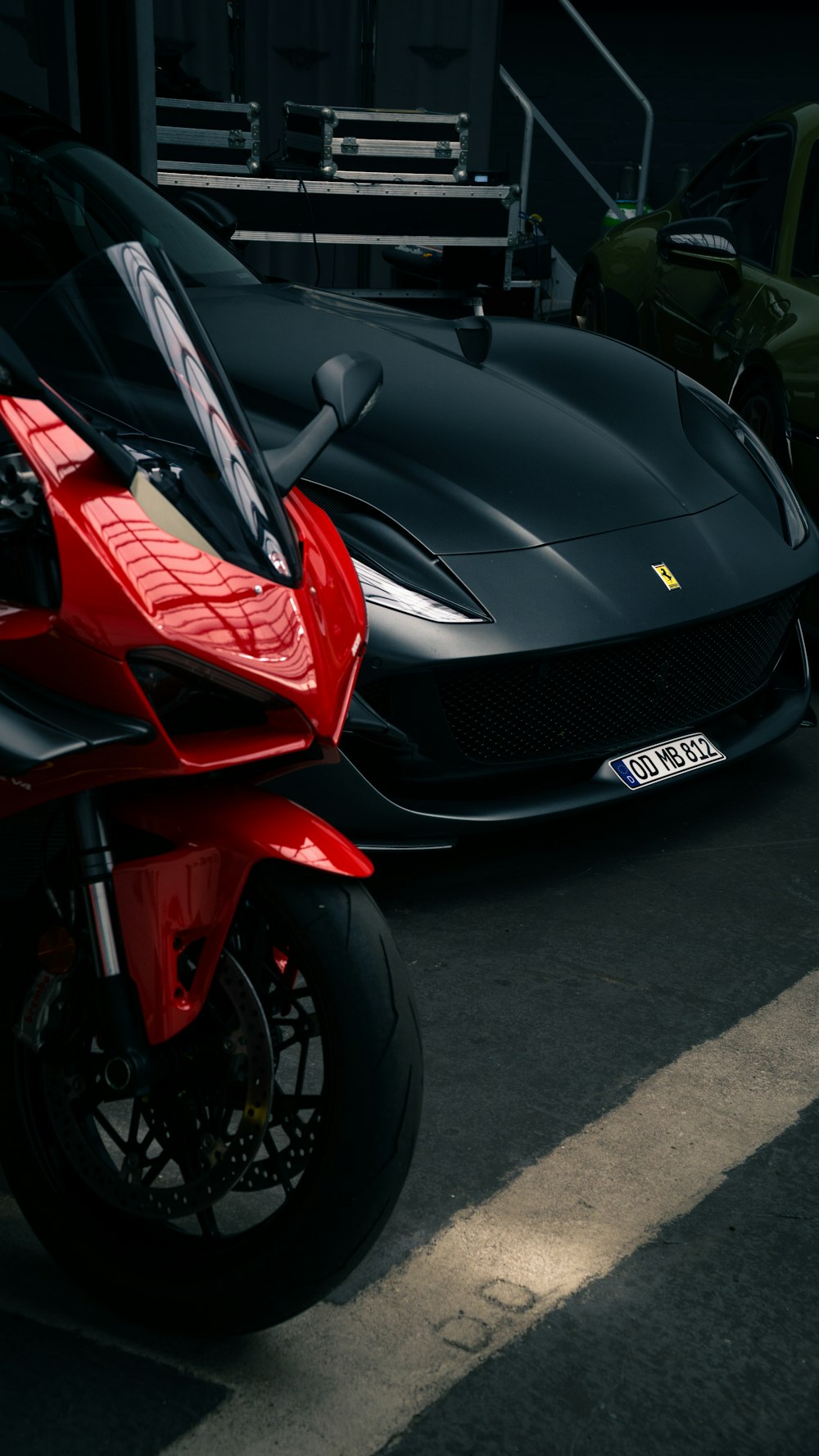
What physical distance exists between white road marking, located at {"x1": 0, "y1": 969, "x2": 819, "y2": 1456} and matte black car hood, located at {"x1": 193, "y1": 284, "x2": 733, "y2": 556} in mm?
1245

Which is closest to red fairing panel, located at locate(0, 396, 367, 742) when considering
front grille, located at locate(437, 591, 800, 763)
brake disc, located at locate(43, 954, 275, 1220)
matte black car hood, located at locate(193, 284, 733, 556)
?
brake disc, located at locate(43, 954, 275, 1220)

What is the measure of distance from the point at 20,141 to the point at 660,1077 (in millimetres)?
3139

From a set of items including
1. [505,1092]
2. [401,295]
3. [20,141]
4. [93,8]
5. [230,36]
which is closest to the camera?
[505,1092]

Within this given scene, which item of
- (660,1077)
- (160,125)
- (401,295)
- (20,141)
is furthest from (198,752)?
(160,125)

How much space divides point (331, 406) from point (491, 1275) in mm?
1264

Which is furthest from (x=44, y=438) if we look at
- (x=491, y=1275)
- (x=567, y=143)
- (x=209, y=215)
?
(x=567, y=143)

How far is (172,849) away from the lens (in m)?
1.73

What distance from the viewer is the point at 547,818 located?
308 cm

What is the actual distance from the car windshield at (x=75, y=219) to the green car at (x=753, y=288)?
1716 mm

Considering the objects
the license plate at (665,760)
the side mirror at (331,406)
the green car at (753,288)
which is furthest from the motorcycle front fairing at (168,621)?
the green car at (753,288)

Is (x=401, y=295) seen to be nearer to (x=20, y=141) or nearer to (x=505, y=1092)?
(x=20, y=141)

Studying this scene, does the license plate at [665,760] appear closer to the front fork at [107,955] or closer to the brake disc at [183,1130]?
the brake disc at [183,1130]

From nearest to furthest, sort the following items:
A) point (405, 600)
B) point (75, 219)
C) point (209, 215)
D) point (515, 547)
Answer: point (405, 600), point (515, 547), point (75, 219), point (209, 215)

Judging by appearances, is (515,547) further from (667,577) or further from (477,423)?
(477,423)
